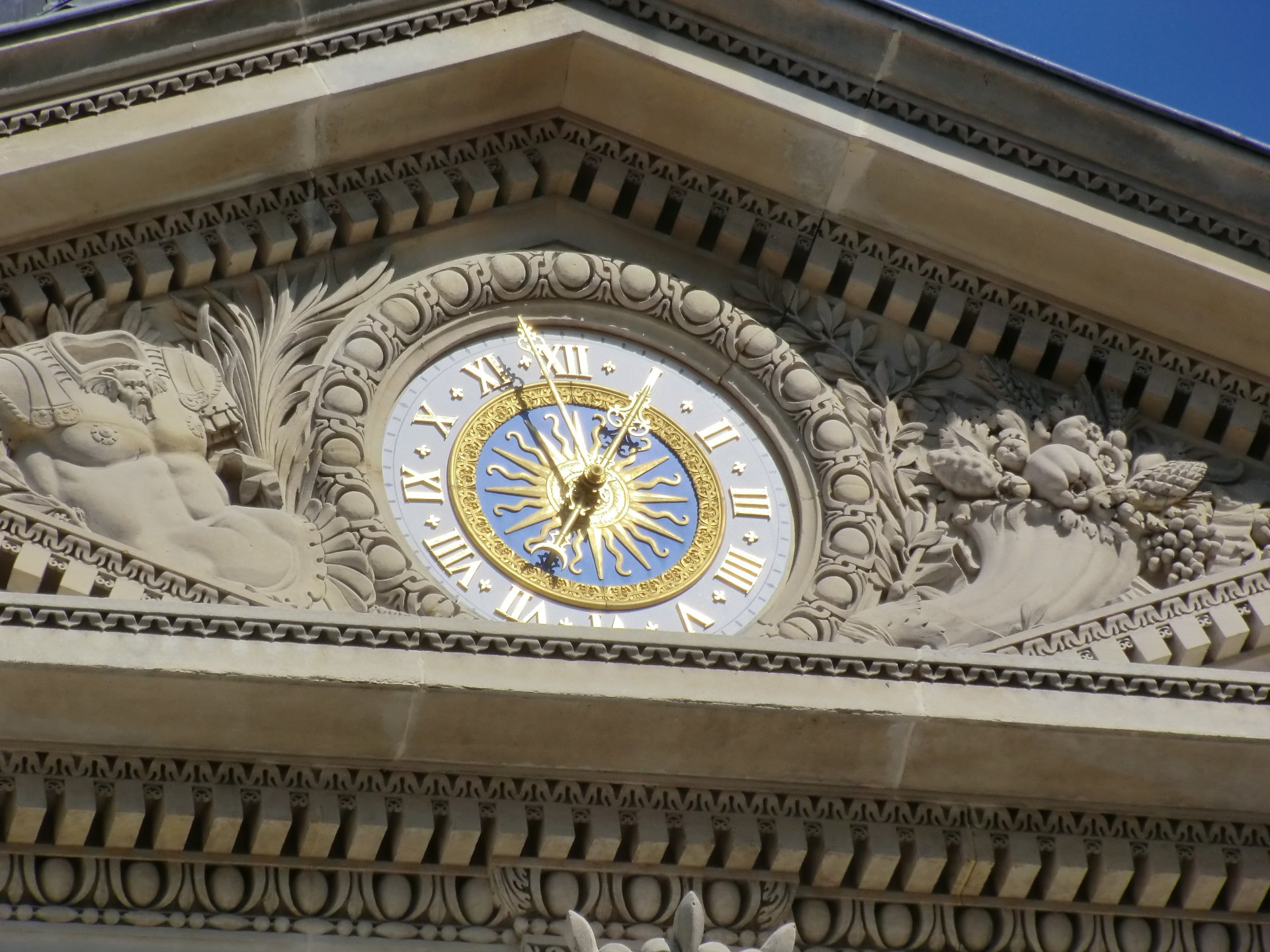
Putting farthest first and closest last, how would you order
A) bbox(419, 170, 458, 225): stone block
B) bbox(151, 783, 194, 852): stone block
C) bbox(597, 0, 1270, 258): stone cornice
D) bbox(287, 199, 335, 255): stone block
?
bbox(597, 0, 1270, 258): stone cornice, bbox(419, 170, 458, 225): stone block, bbox(287, 199, 335, 255): stone block, bbox(151, 783, 194, 852): stone block

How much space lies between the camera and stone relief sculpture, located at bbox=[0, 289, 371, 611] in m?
→ 11.1

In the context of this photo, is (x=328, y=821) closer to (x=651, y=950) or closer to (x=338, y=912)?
(x=338, y=912)

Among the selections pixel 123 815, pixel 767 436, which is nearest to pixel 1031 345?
pixel 767 436

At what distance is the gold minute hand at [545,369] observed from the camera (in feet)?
39.8

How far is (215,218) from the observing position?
12211mm

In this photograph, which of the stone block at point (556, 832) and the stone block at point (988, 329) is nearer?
the stone block at point (556, 832)

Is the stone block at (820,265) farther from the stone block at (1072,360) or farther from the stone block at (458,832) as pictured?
the stone block at (458,832)

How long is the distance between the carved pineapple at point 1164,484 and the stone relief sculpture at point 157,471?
3.24m

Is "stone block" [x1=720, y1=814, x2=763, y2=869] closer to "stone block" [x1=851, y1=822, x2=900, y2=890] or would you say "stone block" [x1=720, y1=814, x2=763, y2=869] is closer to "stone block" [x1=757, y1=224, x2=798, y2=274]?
"stone block" [x1=851, y1=822, x2=900, y2=890]

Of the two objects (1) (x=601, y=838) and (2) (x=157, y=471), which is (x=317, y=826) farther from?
(2) (x=157, y=471)

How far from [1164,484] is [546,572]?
2602 mm

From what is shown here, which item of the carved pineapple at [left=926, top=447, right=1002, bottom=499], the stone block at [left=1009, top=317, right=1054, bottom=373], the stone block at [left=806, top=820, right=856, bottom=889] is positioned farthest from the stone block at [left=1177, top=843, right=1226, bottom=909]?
the stone block at [left=1009, top=317, right=1054, bottom=373]

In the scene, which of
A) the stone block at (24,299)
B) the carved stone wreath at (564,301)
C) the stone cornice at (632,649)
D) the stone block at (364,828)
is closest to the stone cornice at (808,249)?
the carved stone wreath at (564,301)

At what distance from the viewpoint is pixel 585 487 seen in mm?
11922
